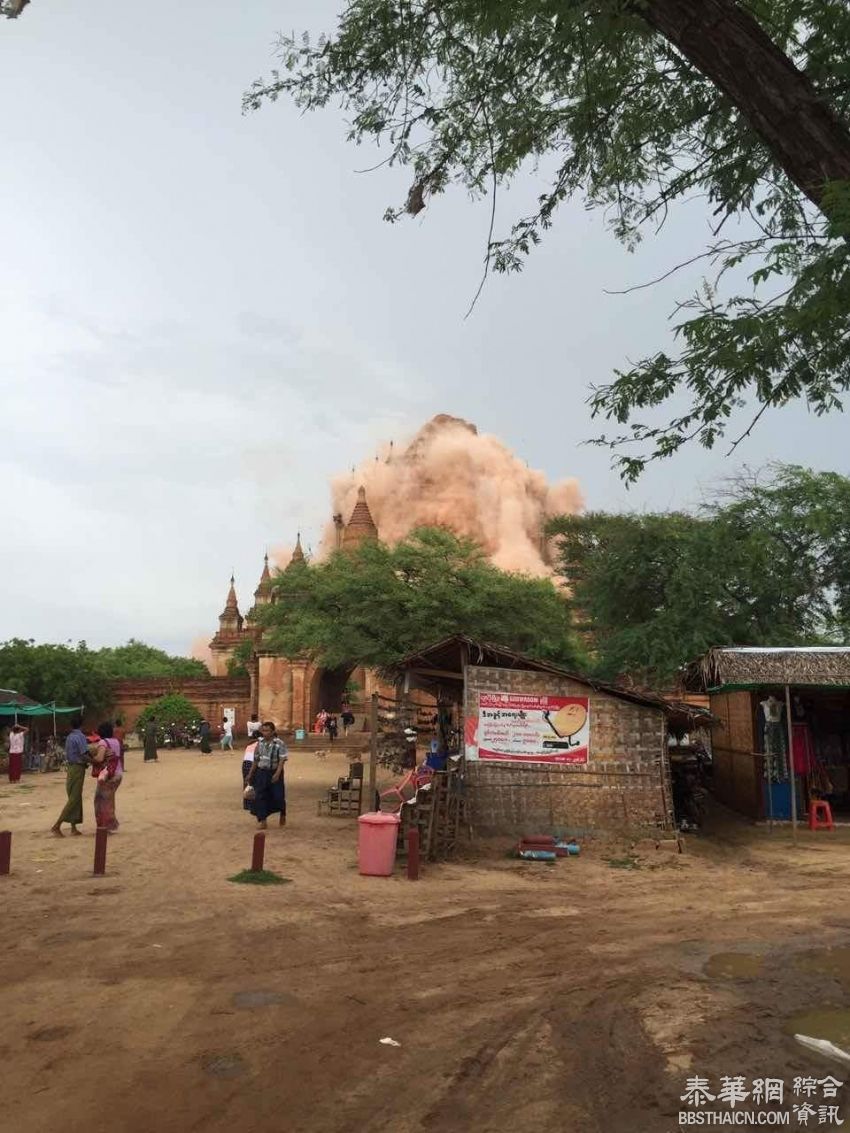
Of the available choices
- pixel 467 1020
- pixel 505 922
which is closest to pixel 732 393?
pixel 467 1020

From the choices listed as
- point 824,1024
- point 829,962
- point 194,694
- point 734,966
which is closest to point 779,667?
point 829,962

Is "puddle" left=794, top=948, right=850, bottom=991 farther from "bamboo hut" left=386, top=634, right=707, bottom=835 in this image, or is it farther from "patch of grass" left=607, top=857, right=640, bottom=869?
"bamboo hut" left=386, top=634, right=707, bottom=835

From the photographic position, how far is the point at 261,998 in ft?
17.6

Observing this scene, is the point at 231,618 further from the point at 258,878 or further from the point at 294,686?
the point at 258,878

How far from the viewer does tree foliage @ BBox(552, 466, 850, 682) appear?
20.4 metres

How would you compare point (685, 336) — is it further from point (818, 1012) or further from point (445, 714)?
point (445, 714)

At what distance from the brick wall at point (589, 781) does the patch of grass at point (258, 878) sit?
368 cm

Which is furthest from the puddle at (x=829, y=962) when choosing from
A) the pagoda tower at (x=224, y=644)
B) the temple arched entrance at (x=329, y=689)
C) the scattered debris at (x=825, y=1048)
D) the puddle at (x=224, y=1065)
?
the pagoda tower at (x=224, y=644)

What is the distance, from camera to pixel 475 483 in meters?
101

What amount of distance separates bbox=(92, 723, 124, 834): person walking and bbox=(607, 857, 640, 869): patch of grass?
23.4ft

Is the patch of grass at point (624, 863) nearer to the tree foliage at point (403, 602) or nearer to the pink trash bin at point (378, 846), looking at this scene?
the pink trash bin at point (378, 846)

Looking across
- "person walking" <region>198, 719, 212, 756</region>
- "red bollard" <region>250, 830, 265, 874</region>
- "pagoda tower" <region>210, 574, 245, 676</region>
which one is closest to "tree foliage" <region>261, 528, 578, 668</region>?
"red bollard" <region>250, 830, 265, 874</region>

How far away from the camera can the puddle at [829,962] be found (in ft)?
19.2

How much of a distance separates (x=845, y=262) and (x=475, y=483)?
97.0 meters
